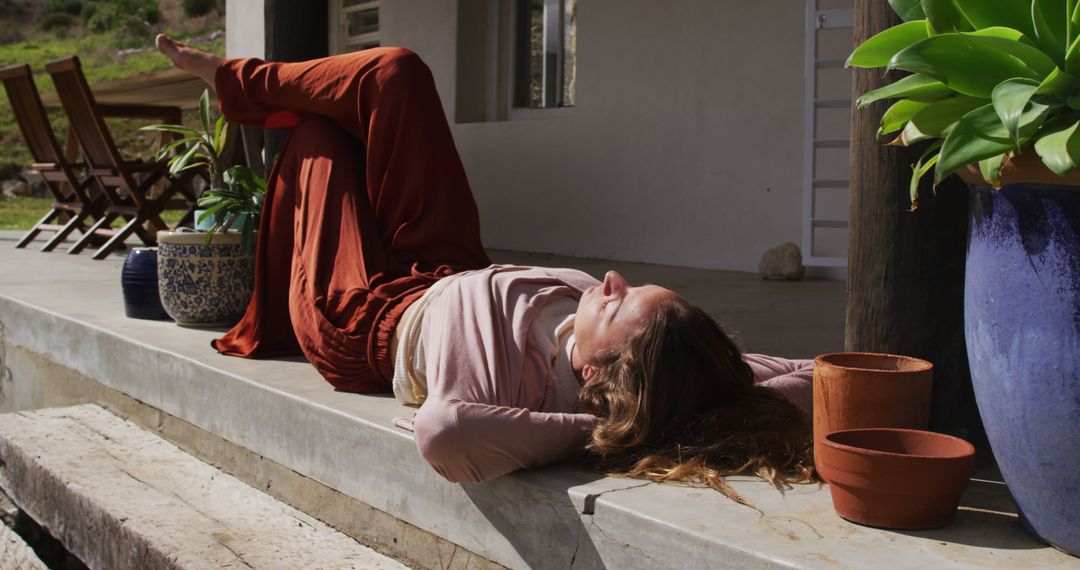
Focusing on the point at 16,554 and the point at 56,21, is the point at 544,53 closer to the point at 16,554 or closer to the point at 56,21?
the point at 16,554

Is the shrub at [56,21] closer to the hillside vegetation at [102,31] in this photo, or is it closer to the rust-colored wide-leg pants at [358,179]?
the hillside vegetation at [102,31]

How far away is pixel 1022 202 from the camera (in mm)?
1492

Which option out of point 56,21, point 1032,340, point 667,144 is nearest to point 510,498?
point 1032,340

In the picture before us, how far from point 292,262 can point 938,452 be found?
1.99 meters

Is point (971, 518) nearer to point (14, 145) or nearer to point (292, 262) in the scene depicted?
point (292, 262)

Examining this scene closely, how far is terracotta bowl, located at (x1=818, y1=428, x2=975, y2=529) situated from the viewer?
161 centimetres

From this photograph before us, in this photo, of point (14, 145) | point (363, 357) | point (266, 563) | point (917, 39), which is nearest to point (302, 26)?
point (363, 357)

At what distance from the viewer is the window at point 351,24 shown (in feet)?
27.4

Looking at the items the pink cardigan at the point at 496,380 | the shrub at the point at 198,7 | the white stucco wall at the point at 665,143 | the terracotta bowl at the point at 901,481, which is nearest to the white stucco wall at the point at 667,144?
the white stucco wall at the point at 665,143

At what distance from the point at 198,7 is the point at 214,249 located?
3519cm

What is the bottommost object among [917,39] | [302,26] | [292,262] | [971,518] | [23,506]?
[23,506]

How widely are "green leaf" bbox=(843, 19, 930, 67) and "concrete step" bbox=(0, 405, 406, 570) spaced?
1.41 metres

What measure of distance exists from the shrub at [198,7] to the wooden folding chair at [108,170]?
31.0 metres

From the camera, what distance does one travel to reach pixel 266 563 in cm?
229
